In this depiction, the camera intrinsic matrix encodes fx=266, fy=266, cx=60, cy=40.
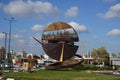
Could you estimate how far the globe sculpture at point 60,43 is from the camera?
47.8 meters

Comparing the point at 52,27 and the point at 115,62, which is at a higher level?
the point at 52,27

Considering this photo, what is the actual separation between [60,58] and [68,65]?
2242mm

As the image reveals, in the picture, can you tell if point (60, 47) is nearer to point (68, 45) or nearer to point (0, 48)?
point (68, 45)

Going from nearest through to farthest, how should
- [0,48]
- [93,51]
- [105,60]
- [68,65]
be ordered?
1. [68,65]
2. [105,60]
3. [93,51]
4. [0,48]

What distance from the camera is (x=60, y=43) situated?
156ft

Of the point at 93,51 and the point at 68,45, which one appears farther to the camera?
the point at 93,51

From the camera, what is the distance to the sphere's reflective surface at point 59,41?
47897 mm

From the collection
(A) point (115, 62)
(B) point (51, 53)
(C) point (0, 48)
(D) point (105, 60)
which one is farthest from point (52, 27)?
(C) point (0, 48)

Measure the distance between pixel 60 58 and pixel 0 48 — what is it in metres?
98.7

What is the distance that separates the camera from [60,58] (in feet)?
159

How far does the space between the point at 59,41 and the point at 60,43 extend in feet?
2.69

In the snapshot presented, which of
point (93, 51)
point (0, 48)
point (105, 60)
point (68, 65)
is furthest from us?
point (0, 48)

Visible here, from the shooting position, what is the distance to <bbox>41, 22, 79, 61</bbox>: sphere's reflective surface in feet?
157

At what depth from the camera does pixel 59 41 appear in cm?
4834
